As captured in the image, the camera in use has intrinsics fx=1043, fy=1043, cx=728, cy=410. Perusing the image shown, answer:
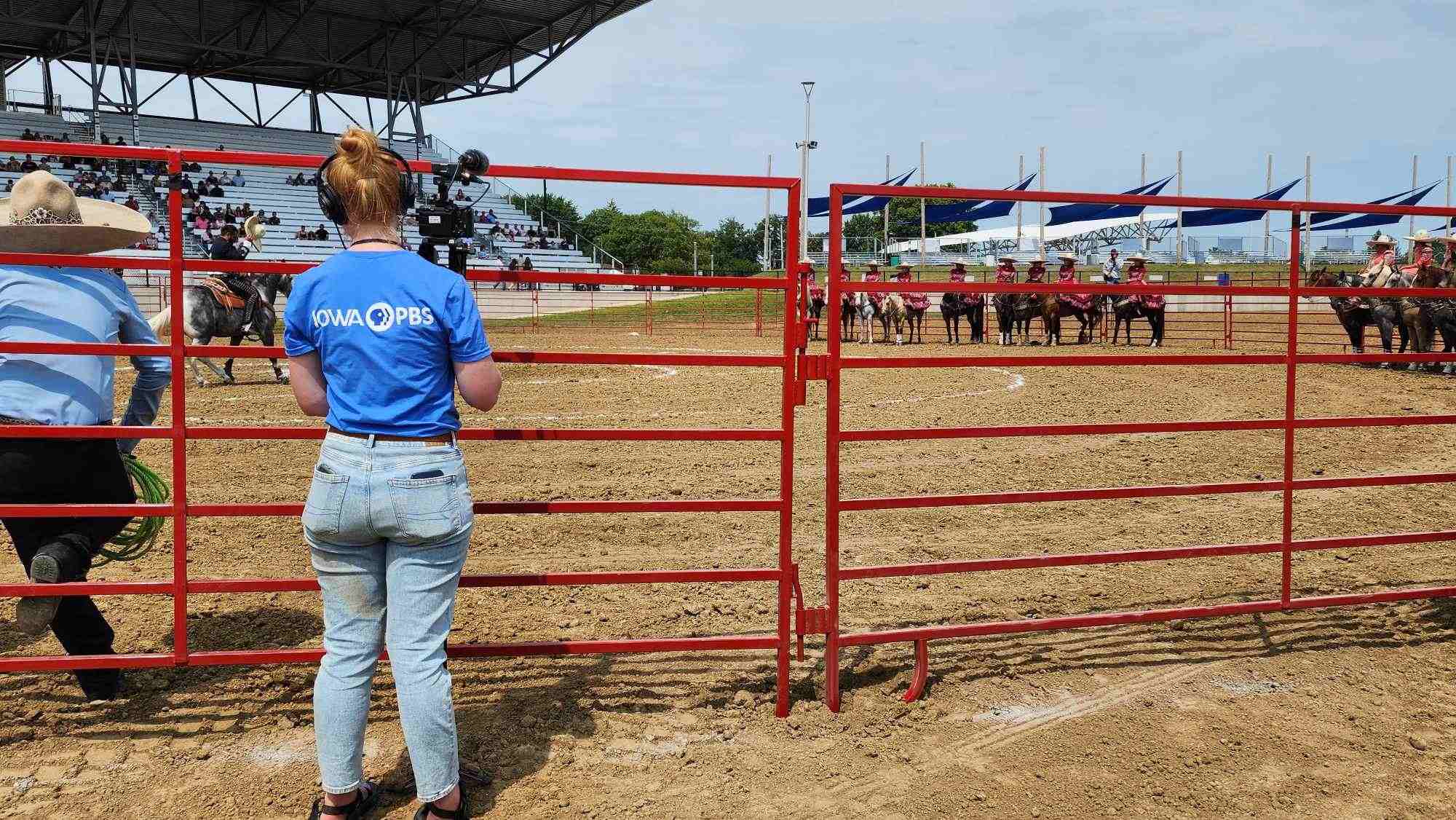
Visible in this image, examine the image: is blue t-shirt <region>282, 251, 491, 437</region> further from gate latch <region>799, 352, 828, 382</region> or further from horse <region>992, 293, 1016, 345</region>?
horse <region>992, 293, 1016, 345</region>

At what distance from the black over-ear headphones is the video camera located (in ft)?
0.52

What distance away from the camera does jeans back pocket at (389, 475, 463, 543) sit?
2613 millimetres

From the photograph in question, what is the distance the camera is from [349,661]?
2.79 m

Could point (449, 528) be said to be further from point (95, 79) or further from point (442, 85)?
point (442, 85)

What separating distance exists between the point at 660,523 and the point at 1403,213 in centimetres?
398

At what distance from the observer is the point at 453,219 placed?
9.94 ft

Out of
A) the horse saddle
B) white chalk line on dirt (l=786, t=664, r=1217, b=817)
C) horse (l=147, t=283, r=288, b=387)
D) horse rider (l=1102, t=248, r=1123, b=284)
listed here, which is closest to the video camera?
white chalk line on dirt (l=786, t=664, r=1217, b=817)

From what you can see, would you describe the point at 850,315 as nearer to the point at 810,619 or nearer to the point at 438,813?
the point at 810,619

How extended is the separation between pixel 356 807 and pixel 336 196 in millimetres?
1668

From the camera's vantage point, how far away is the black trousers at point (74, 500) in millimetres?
3410

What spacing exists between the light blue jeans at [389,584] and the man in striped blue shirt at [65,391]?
4.23 feet

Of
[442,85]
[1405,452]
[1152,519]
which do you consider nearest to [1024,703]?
[1152,519]

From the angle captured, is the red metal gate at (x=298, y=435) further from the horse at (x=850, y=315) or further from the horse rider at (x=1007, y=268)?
the horse at (x=850, y=315)

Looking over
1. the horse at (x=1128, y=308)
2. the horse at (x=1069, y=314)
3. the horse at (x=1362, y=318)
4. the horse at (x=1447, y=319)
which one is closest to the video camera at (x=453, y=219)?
the horse at (x=1447, y=319)
